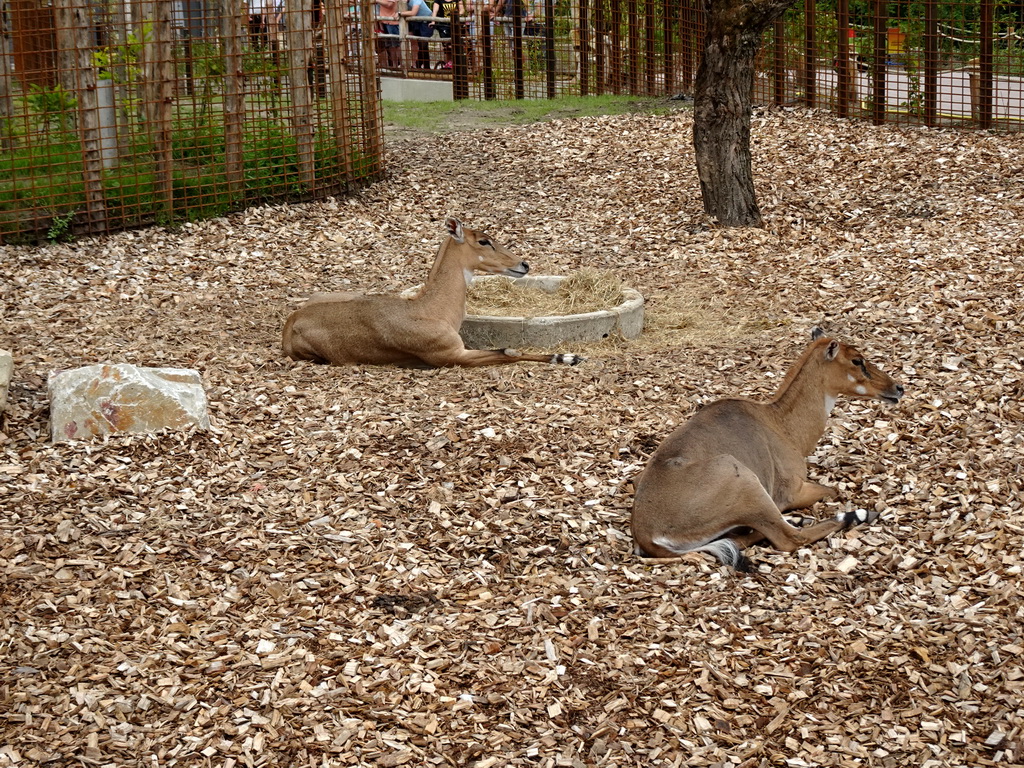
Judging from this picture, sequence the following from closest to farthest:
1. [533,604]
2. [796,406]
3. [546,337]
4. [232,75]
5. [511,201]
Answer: [533,604]
[796,406]
[546,337]
[232,75]
[511,201]

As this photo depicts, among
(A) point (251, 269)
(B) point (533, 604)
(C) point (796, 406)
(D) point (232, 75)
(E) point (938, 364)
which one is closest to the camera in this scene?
(B) point (533, 604)

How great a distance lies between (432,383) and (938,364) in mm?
3253

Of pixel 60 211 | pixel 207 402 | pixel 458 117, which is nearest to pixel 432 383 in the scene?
pixel 207 402

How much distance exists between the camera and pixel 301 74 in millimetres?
12805

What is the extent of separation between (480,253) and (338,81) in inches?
188

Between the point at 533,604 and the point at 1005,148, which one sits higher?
the point at 1005,148

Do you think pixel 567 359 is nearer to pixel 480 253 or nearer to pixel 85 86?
pixel 480 253

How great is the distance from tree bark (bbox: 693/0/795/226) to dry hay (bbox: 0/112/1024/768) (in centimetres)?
114

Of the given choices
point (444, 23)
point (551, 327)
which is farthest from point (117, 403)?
point (444, 23)

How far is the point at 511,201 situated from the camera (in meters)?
13.3

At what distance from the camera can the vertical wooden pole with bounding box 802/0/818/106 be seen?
16.0 metres

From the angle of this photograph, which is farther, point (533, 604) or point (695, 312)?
point (695, 312)

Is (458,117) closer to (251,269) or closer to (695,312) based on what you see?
(251,269)

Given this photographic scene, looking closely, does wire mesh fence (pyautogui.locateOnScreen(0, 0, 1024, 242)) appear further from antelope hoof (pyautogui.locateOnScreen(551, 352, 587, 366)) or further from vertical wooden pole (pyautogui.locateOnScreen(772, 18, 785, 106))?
antelope hoof (pyautogui.locateOnScreen(551, 352, 587, 366))
